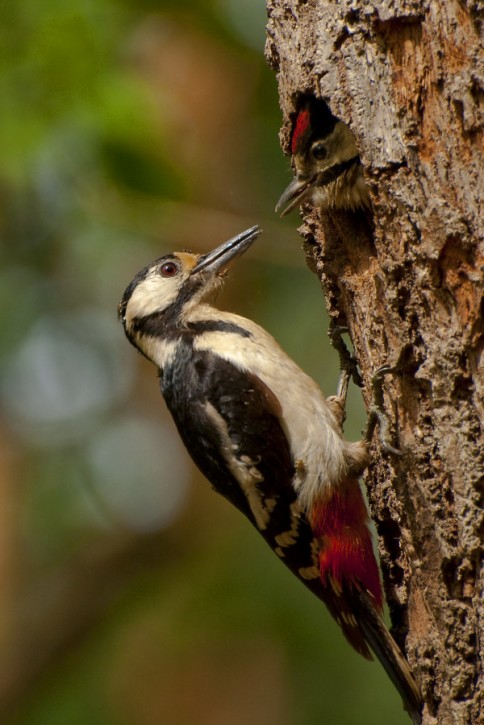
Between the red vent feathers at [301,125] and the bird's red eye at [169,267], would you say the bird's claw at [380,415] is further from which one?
the bird's red eye at [169,267]

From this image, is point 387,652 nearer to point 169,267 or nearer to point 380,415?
point 380,415

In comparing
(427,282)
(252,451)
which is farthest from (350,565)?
(427,282)

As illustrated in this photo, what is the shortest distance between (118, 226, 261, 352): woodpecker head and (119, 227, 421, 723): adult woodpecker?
1.56 ft

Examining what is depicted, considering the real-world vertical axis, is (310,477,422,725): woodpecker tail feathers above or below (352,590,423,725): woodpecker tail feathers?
above

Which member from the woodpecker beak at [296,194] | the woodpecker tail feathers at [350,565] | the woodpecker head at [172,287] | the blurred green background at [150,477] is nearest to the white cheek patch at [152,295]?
the woodpecker head at [172,287]

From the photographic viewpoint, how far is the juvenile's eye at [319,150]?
13.4 feet

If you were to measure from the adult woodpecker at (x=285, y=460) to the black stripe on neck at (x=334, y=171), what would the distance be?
77cm

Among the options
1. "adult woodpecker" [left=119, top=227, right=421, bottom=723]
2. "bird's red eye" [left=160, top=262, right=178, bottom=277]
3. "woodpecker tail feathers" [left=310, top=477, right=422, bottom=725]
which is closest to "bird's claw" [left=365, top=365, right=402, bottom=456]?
"adult woodpecker" [left=119, top=227, right=421, bottom=723]

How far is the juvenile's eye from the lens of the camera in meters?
4.09

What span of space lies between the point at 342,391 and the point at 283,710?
239 inches

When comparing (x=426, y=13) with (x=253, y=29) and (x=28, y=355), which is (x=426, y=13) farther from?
(x=28, y=355)

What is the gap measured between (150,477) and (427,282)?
7.81 metres

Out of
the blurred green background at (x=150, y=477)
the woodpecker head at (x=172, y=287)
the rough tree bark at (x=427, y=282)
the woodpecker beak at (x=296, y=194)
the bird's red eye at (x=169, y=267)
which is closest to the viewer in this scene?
the rough tree bark at (x=427, y=282)

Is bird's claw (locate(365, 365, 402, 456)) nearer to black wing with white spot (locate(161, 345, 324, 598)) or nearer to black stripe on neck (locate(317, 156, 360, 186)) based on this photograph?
black wing with white spot (locate(161, 345, 324, 598))
